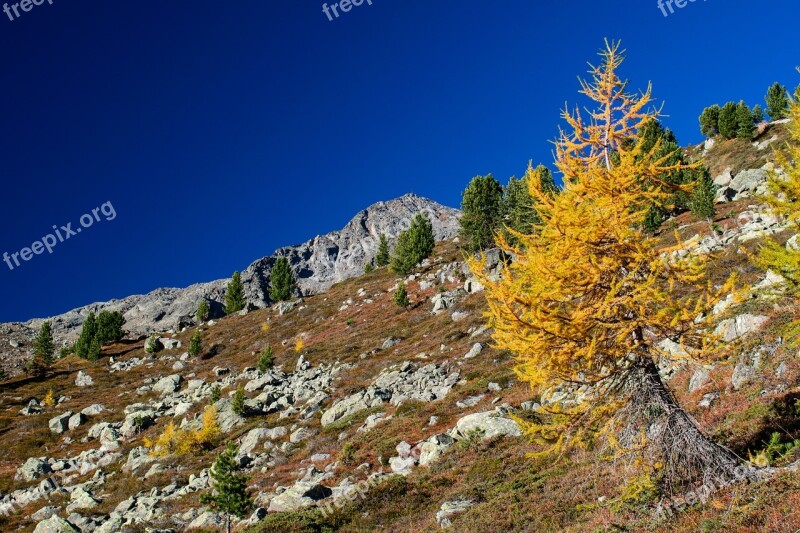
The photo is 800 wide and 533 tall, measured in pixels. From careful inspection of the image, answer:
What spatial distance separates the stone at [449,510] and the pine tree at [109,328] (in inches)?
3548

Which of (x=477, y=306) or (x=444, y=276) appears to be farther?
(x=444, y=276)

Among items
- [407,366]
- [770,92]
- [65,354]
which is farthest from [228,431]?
[770,92]

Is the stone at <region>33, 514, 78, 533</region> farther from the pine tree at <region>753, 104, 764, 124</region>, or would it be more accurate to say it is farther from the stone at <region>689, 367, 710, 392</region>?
the pine tree at <region>753, 104, 764, 124</region>

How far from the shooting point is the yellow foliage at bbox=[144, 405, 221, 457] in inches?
1364

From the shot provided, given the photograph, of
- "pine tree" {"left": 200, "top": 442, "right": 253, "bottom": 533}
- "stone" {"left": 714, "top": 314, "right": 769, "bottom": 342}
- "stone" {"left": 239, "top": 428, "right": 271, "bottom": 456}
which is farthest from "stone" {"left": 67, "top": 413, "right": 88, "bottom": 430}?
"stone" {"left": 714, "top": 314, "right": 769, "bottom": 342}

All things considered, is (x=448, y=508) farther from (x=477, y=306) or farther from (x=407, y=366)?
(x=477, y=306)

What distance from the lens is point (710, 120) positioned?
294ft

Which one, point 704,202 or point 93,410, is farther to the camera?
point 93,410

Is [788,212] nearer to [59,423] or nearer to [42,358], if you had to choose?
[59,423]

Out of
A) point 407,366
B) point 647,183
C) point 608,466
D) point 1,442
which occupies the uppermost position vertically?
point 1,442

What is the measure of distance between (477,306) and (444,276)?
17731mm

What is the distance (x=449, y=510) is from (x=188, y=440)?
27.2 meters

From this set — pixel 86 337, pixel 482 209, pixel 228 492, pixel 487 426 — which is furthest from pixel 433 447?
pixel 86 337

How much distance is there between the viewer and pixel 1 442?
46.9 m
